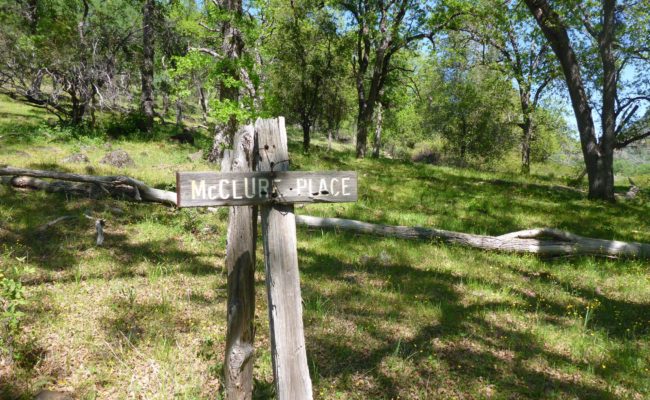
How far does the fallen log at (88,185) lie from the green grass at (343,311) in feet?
1.10

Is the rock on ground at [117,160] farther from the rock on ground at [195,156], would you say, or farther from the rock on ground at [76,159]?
the rock on ground at [195,156]

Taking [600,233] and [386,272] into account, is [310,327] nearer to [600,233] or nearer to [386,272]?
[386,272]

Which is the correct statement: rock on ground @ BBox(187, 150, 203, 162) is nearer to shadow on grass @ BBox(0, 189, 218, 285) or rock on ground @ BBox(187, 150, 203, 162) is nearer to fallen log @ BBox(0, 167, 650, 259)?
fallen log @ BBox(0, 167, 650, 259)

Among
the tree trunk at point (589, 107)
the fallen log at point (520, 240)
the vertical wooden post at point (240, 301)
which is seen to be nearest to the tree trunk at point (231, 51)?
the fallen log at point (520, 240)

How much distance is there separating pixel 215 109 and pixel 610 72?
13.2m

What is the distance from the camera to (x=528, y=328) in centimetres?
522

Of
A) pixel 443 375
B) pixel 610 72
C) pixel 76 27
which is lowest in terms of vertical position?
pixel 443 375

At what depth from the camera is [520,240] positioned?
8359 mm

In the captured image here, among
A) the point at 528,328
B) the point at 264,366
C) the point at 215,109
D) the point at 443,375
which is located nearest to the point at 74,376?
the point at 264,366

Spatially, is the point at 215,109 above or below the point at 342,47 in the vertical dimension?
below

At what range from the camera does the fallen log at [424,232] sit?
8094mm

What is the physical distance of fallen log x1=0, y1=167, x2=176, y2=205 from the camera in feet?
30.1

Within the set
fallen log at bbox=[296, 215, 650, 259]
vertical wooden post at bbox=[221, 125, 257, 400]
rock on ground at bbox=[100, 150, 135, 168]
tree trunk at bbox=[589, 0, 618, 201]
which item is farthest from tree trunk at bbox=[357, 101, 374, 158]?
vertical wooden post at bbox=[221, 125, 257, 400]

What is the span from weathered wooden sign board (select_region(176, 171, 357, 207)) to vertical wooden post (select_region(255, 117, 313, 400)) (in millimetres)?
108
